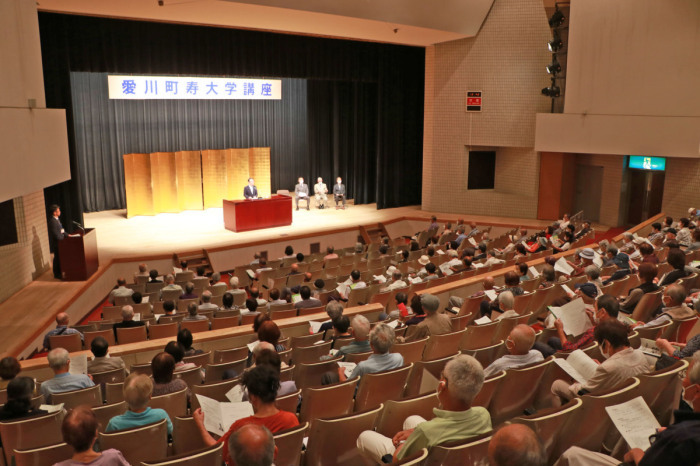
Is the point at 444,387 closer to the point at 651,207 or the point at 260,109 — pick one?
the point at 651,207

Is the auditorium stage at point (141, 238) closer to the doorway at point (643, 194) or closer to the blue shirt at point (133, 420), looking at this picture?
the doorway at point (643, 194)

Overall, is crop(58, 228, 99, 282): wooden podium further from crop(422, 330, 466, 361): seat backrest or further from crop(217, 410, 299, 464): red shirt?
crop(217, 410, 299, 464): red shirt

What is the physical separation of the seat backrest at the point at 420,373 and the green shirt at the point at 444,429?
4.40 ft

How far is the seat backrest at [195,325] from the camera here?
273 inches

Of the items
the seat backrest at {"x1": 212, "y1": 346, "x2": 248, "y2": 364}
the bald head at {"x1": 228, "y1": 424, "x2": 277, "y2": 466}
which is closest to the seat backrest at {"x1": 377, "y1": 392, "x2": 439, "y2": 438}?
the bald head at {"x1": 228, "y1": 424, "x2": 277, "y2": 466}

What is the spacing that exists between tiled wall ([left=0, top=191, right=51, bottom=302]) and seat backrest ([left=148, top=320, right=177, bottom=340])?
411 centimetres

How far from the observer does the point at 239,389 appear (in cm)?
389

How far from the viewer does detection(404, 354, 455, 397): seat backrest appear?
14.0 feet

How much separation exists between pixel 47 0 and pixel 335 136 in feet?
35.2

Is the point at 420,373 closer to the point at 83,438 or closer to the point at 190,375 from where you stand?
the point at 190,375

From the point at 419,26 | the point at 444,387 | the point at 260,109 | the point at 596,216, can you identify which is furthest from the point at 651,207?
the point at 444,387

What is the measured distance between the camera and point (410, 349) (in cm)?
514

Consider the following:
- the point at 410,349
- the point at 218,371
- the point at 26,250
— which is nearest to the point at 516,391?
the point at 410,349

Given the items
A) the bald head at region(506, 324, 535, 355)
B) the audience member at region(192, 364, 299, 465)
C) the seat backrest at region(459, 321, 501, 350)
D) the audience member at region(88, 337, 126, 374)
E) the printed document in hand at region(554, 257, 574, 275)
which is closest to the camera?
the audience member at region(192, 364, 299, 465)
